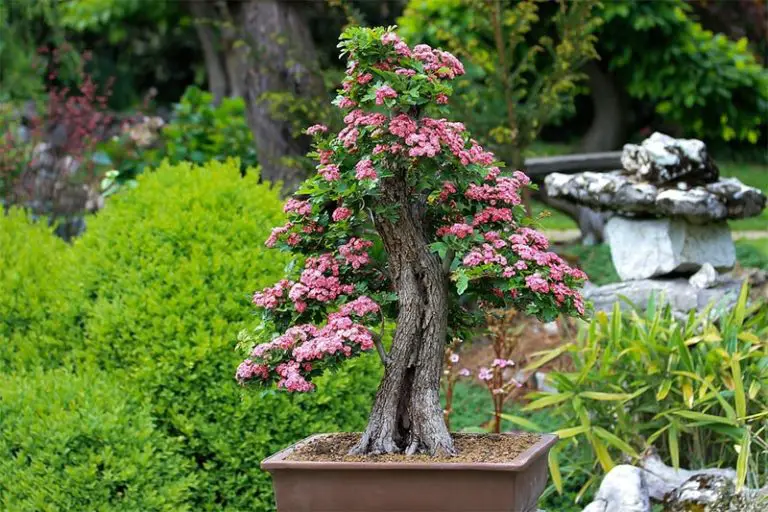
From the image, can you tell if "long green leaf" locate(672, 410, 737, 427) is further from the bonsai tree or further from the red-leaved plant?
the red-leaved plant

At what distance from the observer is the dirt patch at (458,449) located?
2586 millimetres

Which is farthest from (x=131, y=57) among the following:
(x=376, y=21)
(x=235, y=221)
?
(x=235, y=221)

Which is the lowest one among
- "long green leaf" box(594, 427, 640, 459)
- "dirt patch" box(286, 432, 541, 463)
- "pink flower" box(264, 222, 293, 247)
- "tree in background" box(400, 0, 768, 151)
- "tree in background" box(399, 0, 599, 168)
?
"long green leaf" box(594, 427, 640, 459)

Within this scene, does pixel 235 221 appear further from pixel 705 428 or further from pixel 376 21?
pixel 376 21

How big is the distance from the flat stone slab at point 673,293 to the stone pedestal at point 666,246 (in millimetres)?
82

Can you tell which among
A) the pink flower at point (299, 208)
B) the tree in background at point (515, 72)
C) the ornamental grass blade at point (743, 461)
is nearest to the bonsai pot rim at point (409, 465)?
the pink flower at point (299, 208)

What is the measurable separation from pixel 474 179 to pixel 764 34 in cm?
1626

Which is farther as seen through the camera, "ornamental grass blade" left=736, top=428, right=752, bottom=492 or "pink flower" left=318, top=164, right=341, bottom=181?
"ornamental grass blade" left=736, top=428, right=752, bottom=492

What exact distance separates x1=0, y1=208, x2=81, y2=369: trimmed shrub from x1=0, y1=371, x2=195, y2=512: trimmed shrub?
21.9 inches

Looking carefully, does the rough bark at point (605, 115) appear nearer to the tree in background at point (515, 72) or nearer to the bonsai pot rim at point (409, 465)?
the tree in background at point (515, 72)

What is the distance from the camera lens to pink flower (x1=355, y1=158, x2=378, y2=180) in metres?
2.53

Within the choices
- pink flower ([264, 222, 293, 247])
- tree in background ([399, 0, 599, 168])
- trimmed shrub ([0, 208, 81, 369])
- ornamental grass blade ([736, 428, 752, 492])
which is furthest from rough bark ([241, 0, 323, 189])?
pink flower ([264, 222, 293, 247])

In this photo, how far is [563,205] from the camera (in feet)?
28.6

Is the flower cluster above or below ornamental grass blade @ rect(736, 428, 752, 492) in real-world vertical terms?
above
